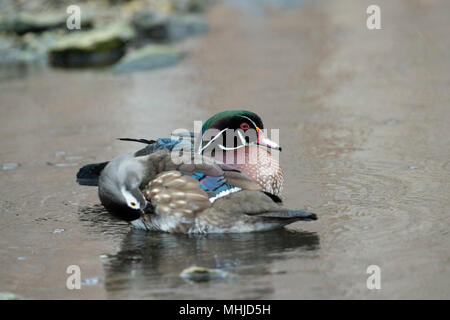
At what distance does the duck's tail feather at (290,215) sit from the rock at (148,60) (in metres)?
7.99

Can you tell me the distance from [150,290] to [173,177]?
3.49 ft

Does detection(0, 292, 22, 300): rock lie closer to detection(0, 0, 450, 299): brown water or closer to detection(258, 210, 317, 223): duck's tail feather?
detection(0, 0, 450, 299): brown water

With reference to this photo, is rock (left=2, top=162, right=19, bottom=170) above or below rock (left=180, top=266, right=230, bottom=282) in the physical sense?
above

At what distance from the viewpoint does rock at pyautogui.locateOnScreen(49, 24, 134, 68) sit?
1407cm

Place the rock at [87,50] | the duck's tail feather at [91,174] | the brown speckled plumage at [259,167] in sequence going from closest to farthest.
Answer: the brown speckled plumage at [259,167], the duck's tail feather at [91,174], the rock at [87,50]

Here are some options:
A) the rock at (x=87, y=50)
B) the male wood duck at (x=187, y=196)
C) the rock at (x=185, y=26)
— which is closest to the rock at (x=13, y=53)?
the rock at (x=87, y=50)

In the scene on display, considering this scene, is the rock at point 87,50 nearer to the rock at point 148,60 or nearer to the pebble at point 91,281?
the rock at point 148,60

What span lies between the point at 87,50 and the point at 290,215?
9.82 meters

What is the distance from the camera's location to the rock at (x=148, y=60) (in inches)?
502

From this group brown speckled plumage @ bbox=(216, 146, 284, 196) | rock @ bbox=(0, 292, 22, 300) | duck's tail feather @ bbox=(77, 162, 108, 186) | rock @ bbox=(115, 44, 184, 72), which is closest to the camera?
rock @ bbox=(0, 292, 22, 300)

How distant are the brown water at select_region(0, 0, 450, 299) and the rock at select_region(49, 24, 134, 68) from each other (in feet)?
3.42

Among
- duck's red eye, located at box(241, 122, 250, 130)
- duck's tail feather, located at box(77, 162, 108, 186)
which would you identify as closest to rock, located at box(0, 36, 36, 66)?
duck's tail feather, located at box(77, 162, 108, 186)
